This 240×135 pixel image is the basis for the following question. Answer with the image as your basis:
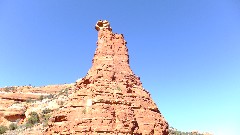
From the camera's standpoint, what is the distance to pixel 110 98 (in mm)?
27891

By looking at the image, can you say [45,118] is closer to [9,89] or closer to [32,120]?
[32,120]

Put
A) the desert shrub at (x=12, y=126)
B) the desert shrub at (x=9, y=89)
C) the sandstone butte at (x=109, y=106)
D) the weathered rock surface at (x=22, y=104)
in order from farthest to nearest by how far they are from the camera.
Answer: the desert shrub at (x=9, y=89), the weathered rock surface at (x=22, y=104), the desert shrub at (x=12, y=126), the sandstone butte at (x=109, y=106)

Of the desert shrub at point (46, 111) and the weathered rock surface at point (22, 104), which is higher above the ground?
the weathered rock surface at point (22, 104)

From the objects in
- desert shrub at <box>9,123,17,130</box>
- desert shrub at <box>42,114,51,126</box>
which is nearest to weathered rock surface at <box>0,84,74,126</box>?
desert shrub at <box>9,123,17,130</box>

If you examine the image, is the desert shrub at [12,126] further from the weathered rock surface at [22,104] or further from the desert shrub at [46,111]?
the desert shrub at [46,111]

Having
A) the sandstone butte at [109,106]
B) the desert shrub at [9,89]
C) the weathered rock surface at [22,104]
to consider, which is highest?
the desert shrub at [9,89]

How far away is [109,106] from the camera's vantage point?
89.1 feet

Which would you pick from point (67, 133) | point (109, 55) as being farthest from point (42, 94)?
point (67, 133)

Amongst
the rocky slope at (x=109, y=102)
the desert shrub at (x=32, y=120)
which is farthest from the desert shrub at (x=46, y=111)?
the rocky slope at (x=109, y=102)

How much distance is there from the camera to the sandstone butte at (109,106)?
1026 inches

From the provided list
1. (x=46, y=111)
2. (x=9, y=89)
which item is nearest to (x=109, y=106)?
(x=46, y=111)

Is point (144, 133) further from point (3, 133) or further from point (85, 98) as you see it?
point (3, 133)

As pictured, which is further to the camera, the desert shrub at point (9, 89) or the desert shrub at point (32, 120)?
the desert shrub at point (9, 89)

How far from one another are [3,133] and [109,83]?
3460 cm
